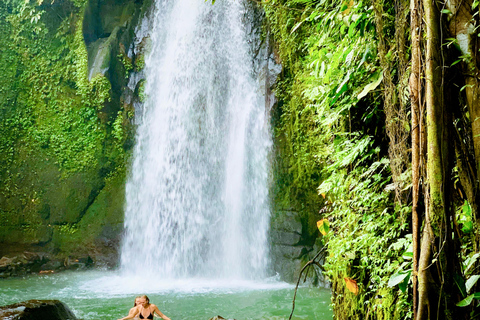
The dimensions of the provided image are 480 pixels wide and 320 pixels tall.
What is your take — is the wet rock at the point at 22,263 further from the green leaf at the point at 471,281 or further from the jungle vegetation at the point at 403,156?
the green leaf at the point at 471,281

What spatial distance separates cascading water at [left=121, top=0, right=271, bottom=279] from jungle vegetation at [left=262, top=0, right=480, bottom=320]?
5622 mm

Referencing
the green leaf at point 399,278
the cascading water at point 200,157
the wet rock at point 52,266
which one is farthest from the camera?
the wet rock at point 52,266

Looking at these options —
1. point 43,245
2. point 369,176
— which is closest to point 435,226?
point 369,176

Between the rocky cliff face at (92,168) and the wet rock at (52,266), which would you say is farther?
the wet rock at (52,266)

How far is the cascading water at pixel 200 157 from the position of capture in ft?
29.0

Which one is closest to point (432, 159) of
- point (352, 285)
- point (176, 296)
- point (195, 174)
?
point (352, 285)

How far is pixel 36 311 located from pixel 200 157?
601 centimetres

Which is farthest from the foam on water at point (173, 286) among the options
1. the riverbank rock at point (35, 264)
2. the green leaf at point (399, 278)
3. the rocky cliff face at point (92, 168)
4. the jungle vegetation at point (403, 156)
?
the green leaf at point (399, 278)

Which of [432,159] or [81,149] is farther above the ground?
[81,149]

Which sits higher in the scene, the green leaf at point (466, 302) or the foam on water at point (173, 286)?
the green leaf at point (466, 302)

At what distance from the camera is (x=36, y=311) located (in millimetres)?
4066

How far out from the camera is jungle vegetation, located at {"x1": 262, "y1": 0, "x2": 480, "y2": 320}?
1588 millimetres

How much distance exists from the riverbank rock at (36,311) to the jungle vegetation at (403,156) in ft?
10.8

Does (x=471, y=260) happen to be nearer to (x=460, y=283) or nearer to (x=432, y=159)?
(x=460, y=283)
